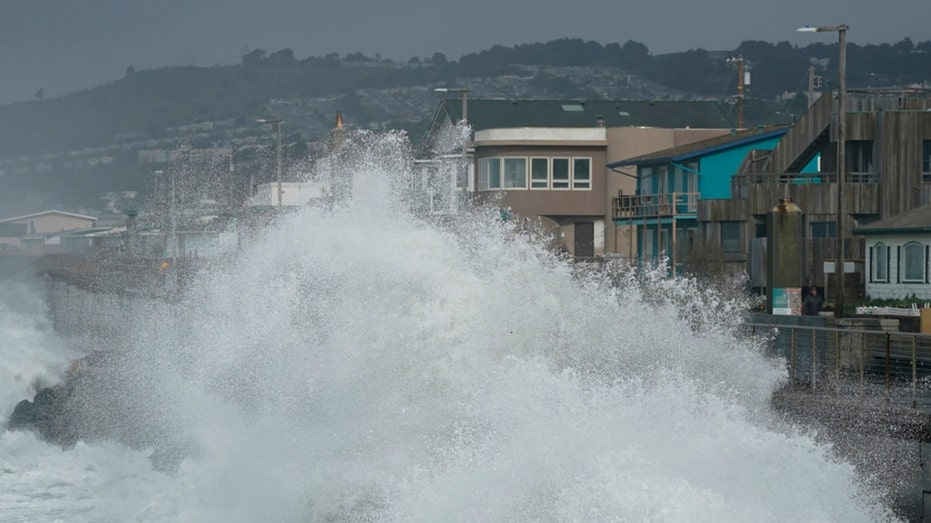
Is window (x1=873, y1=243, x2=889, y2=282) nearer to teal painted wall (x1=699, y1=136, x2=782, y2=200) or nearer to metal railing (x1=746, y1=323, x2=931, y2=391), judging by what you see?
metal railing (x1=746, y1=323, x2=931, y2=391)

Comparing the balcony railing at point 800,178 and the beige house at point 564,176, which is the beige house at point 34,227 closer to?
the beige house at point 564,176

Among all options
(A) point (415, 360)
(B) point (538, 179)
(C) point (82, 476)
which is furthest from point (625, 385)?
(B) point (538, 179)

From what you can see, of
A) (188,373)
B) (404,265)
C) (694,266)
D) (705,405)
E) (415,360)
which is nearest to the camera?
(705,405)

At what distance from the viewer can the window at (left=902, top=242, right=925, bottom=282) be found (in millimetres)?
32344

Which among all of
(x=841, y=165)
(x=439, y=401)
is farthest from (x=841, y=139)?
(x=439, y=401)

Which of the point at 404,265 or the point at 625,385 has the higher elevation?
the point at 404,265

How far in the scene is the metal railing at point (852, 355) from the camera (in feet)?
67.5

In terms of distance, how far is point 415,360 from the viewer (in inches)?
704

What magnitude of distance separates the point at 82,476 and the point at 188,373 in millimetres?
3791

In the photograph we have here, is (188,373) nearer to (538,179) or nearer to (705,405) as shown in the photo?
(705,405)

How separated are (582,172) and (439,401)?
44076mm

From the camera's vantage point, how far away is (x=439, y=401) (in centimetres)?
1717

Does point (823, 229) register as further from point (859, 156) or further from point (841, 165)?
point (841, 165)

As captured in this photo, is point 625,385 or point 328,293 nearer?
point 625,385
